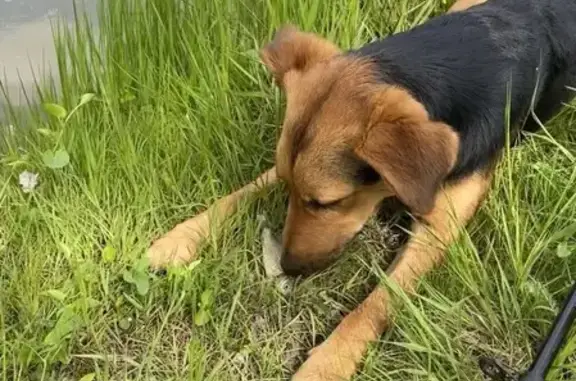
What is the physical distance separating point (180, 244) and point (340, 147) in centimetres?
79

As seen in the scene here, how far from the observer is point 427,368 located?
2.45 m

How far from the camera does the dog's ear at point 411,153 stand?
2180 mm

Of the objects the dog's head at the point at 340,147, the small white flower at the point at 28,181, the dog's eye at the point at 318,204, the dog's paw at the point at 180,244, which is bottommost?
the dog's paw at the point at 180,244

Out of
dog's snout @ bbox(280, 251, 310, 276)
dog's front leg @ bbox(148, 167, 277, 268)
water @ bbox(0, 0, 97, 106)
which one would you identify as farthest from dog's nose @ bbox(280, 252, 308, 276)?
water @ bbox(0, 0, 97, 106)

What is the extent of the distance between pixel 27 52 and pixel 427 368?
2.09 metres

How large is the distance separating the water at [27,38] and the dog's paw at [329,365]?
1.53 metres

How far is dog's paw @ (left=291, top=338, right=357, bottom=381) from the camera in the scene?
248cm

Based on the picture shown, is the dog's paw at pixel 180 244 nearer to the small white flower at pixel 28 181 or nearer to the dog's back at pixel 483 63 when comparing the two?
the small white flower at pixel 28 181

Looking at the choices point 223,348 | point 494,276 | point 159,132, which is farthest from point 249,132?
point 494,276

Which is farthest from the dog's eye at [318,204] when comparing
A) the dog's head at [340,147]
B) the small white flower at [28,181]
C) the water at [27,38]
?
the water at [27,38]

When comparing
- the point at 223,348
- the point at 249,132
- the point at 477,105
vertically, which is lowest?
the point at 223,348

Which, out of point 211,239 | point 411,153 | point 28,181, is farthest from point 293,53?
point 28,181

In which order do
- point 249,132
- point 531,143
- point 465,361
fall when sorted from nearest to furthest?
point 465,361 < point 531,143 < point 249,132

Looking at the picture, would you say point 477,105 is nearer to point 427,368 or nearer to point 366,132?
point 366,132
